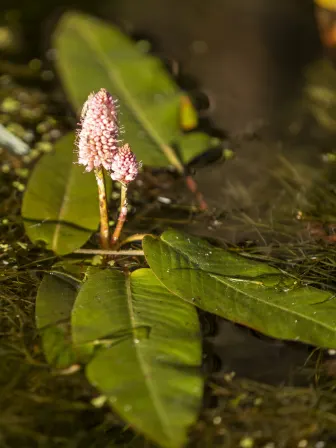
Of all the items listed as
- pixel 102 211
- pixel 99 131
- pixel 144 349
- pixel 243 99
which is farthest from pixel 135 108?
pixel 144 349

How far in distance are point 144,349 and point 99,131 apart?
712 millimetres

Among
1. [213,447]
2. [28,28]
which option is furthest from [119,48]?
[213,447]

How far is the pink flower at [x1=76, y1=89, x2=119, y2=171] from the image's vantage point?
1.95m

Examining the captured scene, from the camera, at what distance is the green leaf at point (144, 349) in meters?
1.68

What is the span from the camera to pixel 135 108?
3059mm

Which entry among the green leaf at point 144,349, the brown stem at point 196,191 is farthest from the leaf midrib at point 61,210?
the brown stem at point 196,191

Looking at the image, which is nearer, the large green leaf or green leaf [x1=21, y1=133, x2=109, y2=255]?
green leaf [x1=21, y1=133, x2=109, y2=255]

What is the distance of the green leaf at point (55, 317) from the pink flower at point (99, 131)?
17.7 inches

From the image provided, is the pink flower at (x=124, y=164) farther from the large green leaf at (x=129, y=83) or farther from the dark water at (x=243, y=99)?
the large green leaf at (x=129, y=83)

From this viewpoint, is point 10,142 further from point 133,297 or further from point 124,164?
point 133,297

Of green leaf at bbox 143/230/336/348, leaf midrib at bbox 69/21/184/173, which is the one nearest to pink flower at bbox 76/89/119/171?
green leaf at bbox 143/230/336/348

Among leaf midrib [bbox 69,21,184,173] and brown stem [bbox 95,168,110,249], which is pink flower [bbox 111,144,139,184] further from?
leaf midrib [bbox 69,21,184,173]

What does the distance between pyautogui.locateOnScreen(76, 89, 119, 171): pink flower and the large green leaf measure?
78 centimetres

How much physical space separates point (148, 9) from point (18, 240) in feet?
7.89
